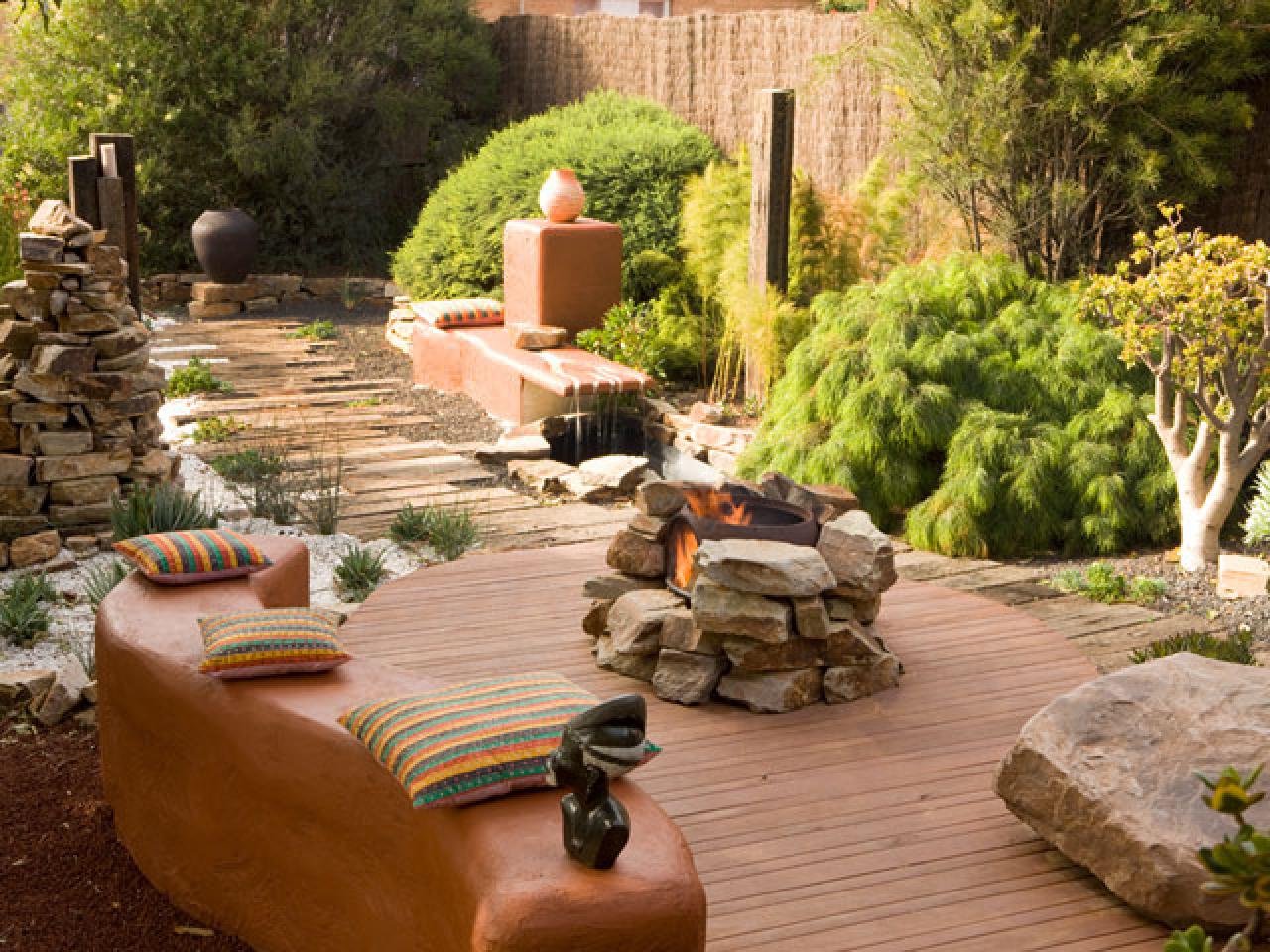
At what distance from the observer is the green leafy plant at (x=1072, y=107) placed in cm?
731

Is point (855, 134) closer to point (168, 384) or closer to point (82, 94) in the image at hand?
point (168, 384)

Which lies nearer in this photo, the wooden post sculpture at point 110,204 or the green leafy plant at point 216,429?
the wooden post sculpture at point 110,204

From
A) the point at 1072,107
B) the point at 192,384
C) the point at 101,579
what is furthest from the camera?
the point at 192,384

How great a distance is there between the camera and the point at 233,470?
7820 millimetres

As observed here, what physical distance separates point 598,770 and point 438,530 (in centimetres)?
421

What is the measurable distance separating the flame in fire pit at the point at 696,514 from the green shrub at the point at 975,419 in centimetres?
195

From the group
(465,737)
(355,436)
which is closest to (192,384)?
(355,436)

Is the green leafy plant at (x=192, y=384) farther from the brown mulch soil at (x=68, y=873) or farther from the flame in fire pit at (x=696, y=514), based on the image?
the flame in fire pit at (x=696, y=514)

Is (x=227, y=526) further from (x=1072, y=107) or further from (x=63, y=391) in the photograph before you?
(x=1072, y=107)

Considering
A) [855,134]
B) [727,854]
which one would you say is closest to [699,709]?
[727,854]

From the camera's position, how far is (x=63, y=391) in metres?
6.40

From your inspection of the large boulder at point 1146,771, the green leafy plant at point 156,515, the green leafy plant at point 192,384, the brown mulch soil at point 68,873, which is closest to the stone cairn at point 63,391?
the green leafy plant at point 156,515

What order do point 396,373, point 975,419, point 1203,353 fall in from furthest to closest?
point 396,373, point 975,419, point 1203,353

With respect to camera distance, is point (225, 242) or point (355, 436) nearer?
point (355, 436)
